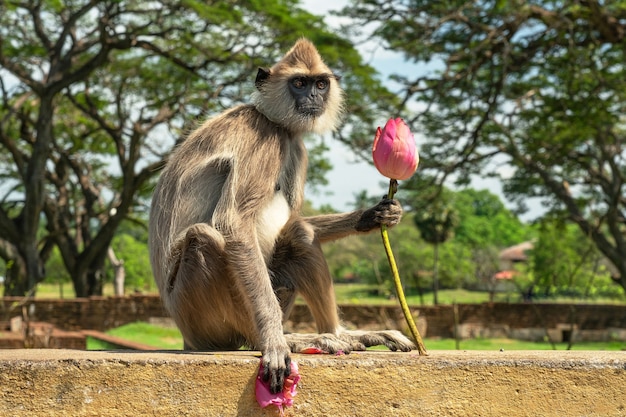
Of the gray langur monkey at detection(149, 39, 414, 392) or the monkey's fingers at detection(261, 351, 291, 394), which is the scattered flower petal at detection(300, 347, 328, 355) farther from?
the monkey's fingers at detection(261, 351, 291, 394)

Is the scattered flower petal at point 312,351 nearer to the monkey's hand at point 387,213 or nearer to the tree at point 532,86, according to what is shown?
the monkey's hand at point 387,213

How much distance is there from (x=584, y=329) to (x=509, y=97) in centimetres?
803

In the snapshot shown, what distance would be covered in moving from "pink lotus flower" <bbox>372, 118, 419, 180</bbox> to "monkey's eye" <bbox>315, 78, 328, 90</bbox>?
1.25 metres

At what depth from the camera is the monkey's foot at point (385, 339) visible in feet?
12.0

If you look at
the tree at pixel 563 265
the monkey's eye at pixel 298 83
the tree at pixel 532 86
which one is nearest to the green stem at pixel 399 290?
the monkey's eye at pixel 298 83

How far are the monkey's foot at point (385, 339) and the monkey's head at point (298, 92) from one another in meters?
1.14

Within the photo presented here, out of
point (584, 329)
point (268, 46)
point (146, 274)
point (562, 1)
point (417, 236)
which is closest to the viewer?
point (562, 1)

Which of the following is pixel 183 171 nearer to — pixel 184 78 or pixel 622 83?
pixel 622 83

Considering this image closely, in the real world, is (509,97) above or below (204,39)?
below

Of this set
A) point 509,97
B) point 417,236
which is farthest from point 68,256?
point 417,236

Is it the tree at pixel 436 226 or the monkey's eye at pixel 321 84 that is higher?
the tree at pixel 436 226

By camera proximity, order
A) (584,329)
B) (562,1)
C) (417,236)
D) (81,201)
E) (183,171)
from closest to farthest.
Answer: (183,171), (562,1), (584,329), (81,201), (417,236)

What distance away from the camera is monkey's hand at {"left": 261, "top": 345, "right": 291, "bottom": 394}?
9.45 feet

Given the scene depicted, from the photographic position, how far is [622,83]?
15.7 metres
